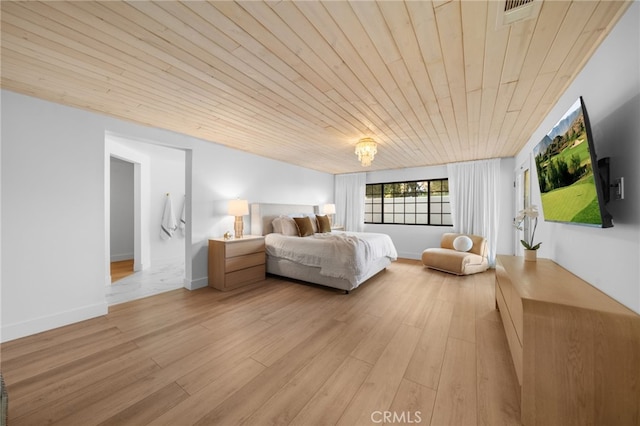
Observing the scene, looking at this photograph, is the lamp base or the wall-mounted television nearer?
the wall-mounted television

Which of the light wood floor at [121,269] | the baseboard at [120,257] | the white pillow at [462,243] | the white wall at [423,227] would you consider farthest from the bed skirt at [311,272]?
the baseboard at [120,257]

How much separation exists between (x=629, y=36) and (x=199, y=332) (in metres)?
3.68

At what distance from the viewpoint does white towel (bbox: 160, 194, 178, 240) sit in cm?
534

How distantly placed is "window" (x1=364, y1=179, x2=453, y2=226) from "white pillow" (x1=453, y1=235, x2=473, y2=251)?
0.93m

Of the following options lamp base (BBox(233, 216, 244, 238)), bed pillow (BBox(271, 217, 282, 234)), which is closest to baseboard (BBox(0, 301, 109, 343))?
lamp base (BBox(233, 216, 244, 238))

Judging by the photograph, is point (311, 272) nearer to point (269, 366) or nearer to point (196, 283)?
point (196, 283)

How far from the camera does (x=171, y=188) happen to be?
561 cm

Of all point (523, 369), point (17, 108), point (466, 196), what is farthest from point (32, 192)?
point (466, 196)

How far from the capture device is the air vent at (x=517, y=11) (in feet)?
3.81

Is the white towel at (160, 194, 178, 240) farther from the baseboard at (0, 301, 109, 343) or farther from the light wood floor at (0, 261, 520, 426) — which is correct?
the baseboard at (0, 301, 109, 343)

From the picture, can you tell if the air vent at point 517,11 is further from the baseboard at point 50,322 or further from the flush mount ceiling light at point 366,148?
the baseboard at point 50,322

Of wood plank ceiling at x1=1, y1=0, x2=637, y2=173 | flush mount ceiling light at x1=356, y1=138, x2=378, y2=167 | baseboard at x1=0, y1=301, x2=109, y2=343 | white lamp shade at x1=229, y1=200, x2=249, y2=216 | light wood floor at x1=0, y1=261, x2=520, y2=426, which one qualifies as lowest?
light wood floor at x1=0, y1=261, x2=520, y2=426

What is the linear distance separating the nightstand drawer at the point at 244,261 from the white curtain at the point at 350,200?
322cm

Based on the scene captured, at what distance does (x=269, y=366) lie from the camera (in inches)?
69.6
